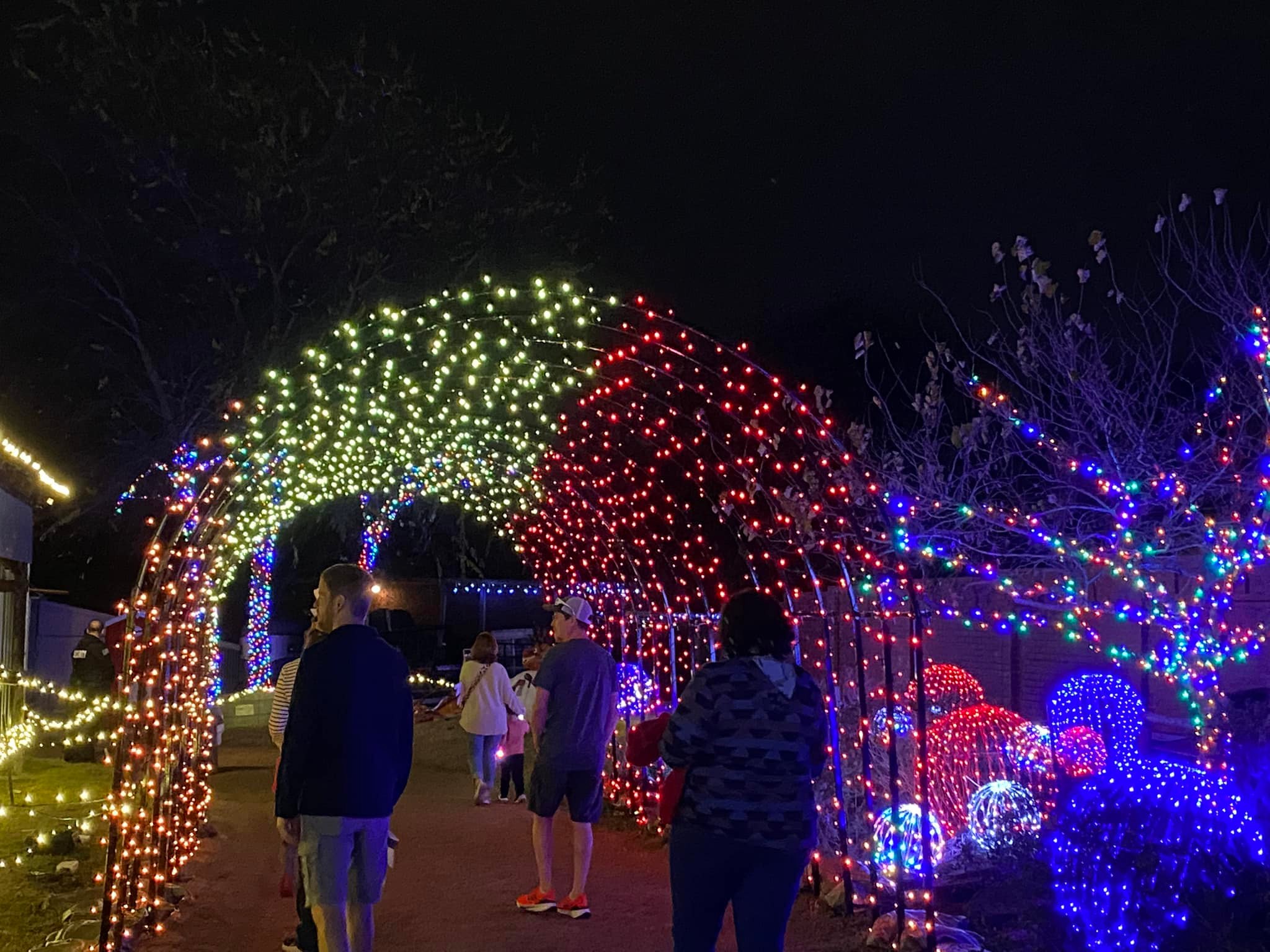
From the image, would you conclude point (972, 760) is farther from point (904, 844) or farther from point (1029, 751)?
point (904, 844)

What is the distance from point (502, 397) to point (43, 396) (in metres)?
9.81

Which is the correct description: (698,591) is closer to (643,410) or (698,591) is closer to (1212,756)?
(643,410)

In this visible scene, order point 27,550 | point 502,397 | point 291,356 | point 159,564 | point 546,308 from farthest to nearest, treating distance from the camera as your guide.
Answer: point 291,356, point 27,550, point 502,397, point 546,308, point 159,564

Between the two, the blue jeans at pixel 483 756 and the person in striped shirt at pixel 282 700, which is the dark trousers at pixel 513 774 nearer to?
the blue jeans at pixel 483 756

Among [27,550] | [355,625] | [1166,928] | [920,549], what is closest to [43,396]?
[27,550]

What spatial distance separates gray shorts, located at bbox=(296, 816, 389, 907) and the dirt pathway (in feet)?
4.96

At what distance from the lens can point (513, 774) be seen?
35.0 ft

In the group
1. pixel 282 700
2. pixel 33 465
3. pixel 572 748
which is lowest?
pixel 572 748

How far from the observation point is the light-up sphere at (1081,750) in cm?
929

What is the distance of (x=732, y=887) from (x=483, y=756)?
274 inches

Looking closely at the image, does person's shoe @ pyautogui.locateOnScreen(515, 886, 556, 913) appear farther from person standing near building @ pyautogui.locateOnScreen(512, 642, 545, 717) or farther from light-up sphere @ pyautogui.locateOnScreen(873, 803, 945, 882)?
person standing near building @ pyautogui.locateOnScreen(512, 642, 545, 717)

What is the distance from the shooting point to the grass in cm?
613

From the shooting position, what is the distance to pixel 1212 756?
8.59 metres

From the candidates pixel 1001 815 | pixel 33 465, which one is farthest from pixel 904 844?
pixel 33 465
